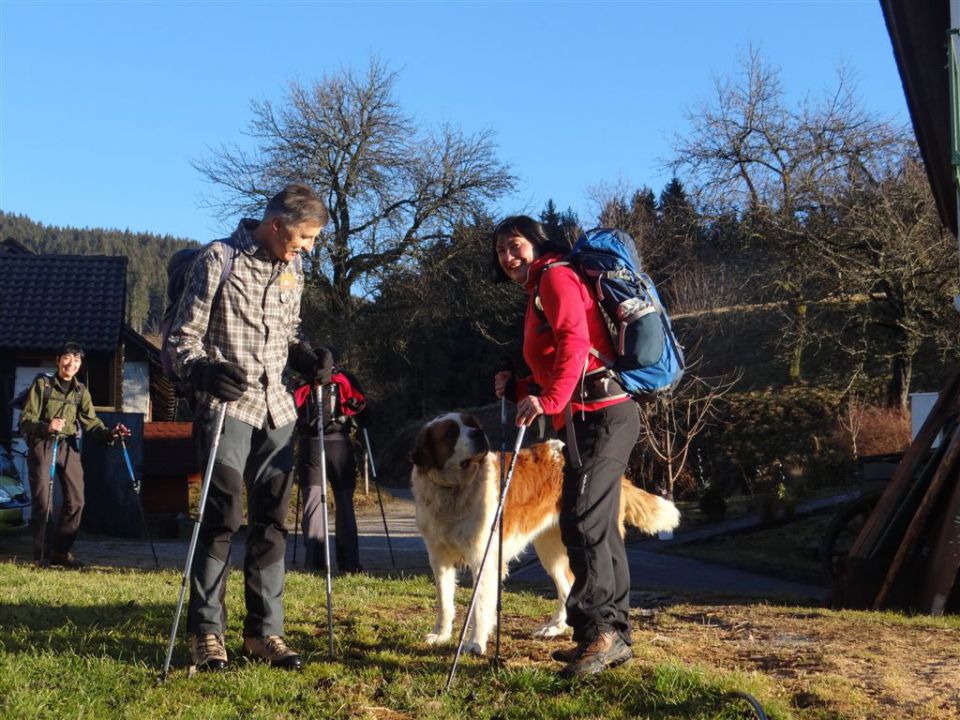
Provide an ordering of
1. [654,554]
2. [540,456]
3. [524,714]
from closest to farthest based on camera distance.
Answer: [524,714] → [540,456] → [654,554]

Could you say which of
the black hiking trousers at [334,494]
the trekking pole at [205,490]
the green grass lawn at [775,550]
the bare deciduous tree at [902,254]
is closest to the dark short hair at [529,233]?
the trekking pole at [205,490]

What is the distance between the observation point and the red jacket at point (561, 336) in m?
4.52

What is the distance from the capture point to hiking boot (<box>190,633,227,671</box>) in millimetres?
4645

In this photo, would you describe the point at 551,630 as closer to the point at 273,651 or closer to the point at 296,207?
the point at 273,651

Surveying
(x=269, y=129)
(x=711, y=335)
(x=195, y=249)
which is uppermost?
(x=269, y=129)

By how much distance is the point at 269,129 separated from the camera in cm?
2966

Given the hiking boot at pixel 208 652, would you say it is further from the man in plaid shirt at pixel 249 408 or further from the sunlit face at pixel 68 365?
the sunlit face at pixel 68 365

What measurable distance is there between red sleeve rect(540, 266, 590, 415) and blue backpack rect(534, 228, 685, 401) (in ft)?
0.48

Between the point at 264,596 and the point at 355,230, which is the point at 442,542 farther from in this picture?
the point at 355,230

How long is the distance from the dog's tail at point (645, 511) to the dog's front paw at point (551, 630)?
2.70 feet

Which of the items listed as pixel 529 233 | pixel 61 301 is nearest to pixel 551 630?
pixel 529 233

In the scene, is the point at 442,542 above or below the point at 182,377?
below

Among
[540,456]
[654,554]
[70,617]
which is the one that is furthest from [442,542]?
[654,554]

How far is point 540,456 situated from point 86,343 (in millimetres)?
20460
